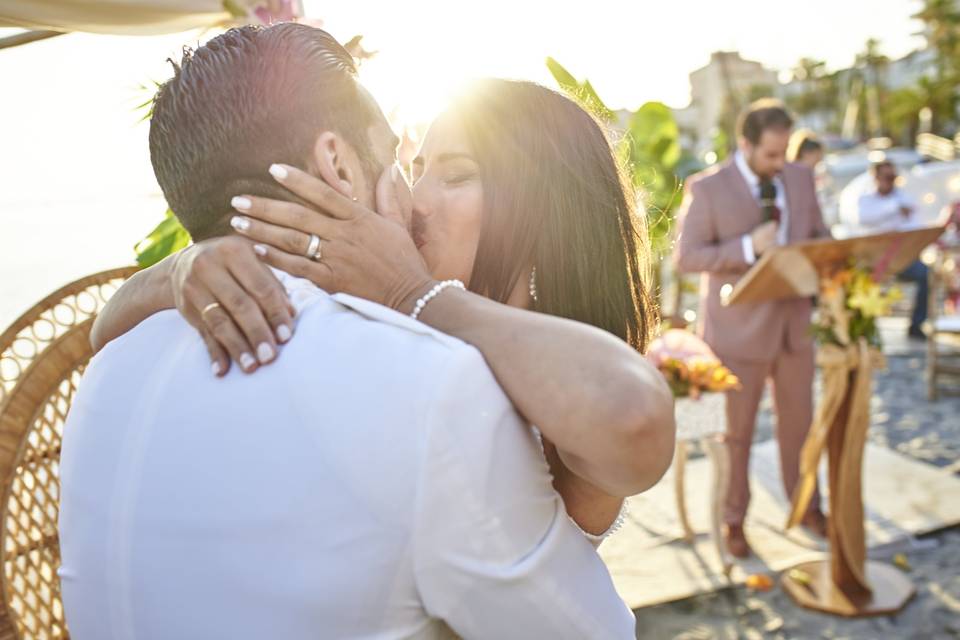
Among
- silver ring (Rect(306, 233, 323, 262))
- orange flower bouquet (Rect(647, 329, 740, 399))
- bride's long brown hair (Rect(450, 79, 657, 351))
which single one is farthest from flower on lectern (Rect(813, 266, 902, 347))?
silver ring (Rect(306, 233, 323, 262))

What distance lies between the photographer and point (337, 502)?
3.04 feet

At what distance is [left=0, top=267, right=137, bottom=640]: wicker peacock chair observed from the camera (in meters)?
1.85

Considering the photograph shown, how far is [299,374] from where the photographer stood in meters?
0.97

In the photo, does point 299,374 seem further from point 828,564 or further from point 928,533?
point 928,533

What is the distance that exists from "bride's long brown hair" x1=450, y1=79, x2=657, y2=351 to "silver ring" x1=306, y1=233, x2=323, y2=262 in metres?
0.67

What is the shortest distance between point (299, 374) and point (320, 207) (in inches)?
13.4

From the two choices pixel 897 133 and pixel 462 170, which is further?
pixel 897 133

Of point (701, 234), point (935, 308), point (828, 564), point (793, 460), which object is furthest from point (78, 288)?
point (935, 308)

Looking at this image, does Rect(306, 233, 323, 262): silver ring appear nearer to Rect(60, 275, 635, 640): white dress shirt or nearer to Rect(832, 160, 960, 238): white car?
Rect(60, 275, 635, 640): white dress shirt

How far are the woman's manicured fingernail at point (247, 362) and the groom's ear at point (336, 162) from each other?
1.19 feet

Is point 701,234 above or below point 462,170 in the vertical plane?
below

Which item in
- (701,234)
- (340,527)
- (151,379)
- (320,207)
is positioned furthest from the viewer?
(701,234)

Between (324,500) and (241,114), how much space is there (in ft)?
1.99

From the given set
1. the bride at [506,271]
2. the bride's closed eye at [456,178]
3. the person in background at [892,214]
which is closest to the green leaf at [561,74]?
the bride at [506,271]
